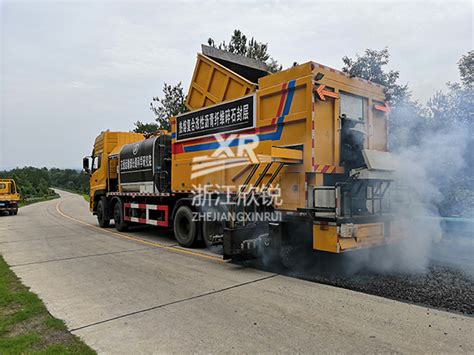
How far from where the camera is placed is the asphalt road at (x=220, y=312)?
3398mm

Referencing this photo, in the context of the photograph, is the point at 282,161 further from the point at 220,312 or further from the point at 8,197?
the point at 8,197

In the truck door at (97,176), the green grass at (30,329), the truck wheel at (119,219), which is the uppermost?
Answer: the truck door at (97,176)

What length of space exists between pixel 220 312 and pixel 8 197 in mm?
22536

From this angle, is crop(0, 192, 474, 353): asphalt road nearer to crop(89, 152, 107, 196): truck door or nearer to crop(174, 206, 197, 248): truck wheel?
crop(174, 206, 197, 248): truck wheel

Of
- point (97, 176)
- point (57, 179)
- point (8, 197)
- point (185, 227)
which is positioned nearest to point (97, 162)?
point (97, 176)

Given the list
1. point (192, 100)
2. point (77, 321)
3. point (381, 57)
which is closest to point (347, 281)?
point (77, 321)

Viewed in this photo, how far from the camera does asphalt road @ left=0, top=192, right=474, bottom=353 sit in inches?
134

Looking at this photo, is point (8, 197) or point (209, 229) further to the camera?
point (8, 197)

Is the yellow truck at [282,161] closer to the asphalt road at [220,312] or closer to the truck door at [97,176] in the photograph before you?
the asphalt road at [220,312]

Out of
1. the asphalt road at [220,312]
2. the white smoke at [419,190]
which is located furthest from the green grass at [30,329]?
the white smoke at [419,190]

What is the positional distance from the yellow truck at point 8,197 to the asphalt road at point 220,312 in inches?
697

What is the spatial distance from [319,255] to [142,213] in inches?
235

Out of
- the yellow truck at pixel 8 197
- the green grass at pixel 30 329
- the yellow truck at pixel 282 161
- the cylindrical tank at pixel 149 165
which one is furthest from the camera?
the yellow truck at pixel 8 197

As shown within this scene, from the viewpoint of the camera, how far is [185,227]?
8.80m
